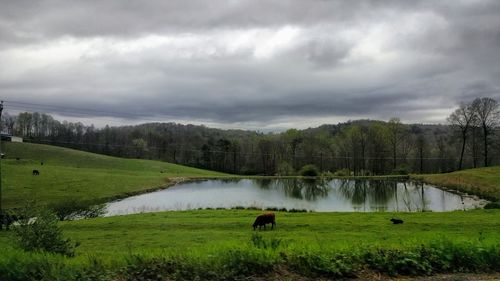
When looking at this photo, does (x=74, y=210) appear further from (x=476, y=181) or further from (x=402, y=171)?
(x=402, y=171)

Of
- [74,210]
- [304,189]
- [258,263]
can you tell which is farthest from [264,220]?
[304,189]

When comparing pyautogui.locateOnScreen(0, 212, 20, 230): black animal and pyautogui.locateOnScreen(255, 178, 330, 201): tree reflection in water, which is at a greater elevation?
pyautogui.locateOnScreen(0, 212, 20, 230): black animal

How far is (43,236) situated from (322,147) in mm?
134162

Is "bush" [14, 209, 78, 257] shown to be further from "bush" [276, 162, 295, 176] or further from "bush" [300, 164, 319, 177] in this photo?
"bush" [276, 162, 295, 176]

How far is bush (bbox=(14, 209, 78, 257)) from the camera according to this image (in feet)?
34.8

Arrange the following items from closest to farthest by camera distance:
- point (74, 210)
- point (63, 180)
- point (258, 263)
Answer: point (258, 263) → point (74, 210) → point (63, 180)

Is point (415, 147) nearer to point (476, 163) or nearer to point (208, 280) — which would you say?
point (476, 163)

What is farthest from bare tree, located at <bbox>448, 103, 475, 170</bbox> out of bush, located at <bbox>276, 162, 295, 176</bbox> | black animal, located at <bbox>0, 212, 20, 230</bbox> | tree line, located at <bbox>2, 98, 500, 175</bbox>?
black animal, located at <bbox>0, 212, 20, 230</bbox>

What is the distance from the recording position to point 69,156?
109 metres

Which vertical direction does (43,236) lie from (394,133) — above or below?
below

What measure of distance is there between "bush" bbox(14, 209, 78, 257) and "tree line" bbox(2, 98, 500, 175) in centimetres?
9520

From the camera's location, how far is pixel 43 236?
1081cm

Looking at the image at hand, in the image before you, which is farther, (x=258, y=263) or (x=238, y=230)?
(x=238, y=230)

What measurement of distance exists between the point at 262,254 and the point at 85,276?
3.34m
